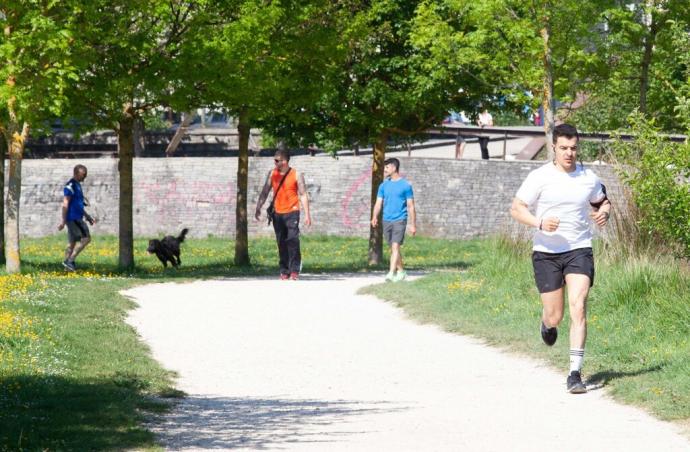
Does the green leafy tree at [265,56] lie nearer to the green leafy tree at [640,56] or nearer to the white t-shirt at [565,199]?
the green leafy tree at [640,56]

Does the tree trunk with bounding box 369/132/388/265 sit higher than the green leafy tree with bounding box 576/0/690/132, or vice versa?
the green leafy tree with bounding box 576/0/690/132

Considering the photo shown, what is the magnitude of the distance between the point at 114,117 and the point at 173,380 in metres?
12.5

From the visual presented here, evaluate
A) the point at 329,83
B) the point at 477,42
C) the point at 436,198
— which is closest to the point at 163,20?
the point at 329,83

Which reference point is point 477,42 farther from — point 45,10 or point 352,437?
point 352,437

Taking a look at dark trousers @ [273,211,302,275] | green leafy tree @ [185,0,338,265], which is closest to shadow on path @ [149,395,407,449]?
dark trousers @ [273,211,302,275]

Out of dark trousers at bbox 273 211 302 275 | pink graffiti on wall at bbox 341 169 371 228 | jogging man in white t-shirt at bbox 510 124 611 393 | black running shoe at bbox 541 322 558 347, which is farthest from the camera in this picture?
pink graffiti on wall at bbox 341 169 371 228

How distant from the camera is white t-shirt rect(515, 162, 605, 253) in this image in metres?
10.5

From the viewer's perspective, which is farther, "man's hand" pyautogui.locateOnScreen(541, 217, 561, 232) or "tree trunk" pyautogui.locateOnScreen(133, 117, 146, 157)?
"tree trunk" pyautogui.locateOnScreen(133, 117, 146, 157)

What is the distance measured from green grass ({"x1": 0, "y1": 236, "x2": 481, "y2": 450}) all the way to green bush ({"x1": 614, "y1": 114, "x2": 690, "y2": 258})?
5.43 m

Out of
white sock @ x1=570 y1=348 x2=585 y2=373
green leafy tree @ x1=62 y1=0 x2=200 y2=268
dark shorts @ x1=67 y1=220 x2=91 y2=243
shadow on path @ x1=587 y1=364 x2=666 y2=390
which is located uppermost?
green leafy tree @ x1=62 y1=0 x2=200 y2=268

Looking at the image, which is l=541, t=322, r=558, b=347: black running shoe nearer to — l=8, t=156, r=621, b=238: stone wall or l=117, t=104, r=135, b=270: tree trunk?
l=117, t=104, r=135, b=270: tree trunk

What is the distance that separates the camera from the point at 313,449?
318 inches

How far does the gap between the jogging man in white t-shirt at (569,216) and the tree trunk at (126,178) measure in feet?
45.2

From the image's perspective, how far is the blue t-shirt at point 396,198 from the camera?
66.7 feet
